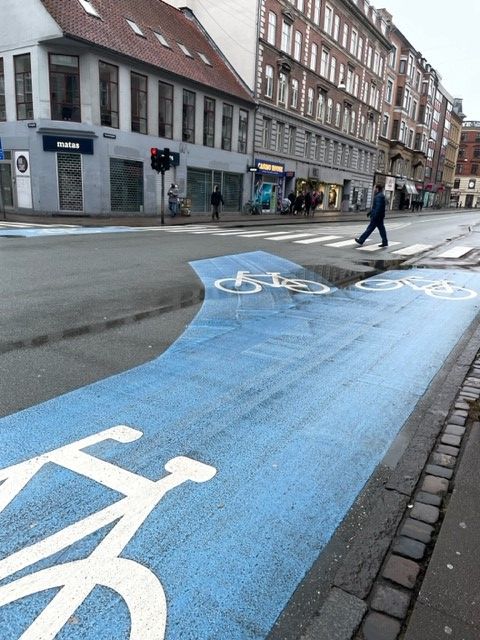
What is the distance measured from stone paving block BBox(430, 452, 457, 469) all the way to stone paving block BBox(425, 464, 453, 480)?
0.13 ft

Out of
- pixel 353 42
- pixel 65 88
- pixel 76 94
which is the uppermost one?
pixel 353 42

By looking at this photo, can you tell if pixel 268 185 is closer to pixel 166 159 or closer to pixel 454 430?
pixel 166 159

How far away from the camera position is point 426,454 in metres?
3.36

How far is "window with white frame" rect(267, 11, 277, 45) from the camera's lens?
3519 centimetres

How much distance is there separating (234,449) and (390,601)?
1.39 m

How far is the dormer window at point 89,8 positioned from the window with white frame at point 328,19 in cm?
2419

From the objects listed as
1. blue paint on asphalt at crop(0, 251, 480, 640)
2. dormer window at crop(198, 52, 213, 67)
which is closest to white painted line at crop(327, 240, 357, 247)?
blue paint on asphalt at crop(0, 251, 480, 640)

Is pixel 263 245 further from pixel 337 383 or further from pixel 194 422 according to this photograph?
pixel 194 422

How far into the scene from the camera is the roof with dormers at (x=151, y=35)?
76.9 feet

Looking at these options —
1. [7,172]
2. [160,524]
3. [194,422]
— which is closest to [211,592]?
[160,524]

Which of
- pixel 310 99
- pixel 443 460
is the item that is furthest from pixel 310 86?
pixel 443 460

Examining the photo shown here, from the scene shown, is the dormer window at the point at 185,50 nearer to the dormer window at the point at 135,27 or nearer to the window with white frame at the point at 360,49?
the dormer window at the point at 135,27

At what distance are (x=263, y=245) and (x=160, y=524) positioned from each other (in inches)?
501

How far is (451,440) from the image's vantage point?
3.56 metres
